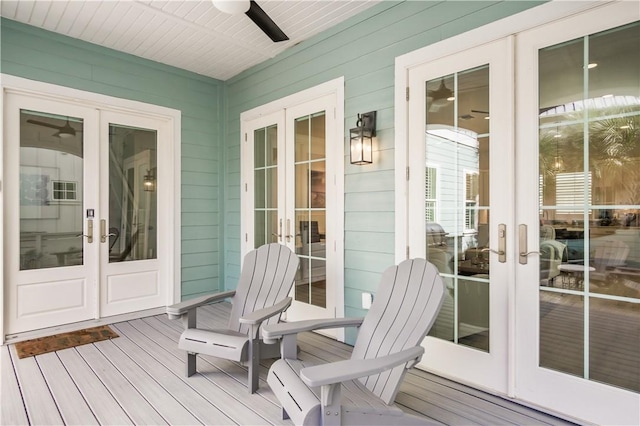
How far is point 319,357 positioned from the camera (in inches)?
120

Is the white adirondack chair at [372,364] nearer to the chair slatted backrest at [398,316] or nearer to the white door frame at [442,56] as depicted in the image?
the chair slatted backrest at [398,316]

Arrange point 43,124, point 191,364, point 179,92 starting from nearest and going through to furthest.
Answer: point 191,364
point 43,124
point 179,92

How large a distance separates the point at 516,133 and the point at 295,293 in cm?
270

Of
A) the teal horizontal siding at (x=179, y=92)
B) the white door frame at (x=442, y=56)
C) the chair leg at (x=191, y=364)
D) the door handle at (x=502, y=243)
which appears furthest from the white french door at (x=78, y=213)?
the door handle at (x=502, y=243)

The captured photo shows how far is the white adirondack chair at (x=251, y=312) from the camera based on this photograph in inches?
95.5

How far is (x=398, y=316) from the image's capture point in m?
2.16

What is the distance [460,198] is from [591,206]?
0.79 meters

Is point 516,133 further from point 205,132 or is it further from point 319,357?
point 205,132

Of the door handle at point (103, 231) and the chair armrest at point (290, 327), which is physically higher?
the door handle at point (103, 231)

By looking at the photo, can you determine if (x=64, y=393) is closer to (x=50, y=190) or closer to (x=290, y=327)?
(x=290, y=327)

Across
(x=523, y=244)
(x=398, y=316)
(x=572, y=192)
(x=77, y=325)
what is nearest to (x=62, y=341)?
(x=77, y=325)

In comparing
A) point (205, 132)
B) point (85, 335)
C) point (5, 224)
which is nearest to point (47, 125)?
point (5, 224)

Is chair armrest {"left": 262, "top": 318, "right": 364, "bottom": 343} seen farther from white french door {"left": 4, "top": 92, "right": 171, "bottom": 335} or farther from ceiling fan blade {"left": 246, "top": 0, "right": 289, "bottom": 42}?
white french door {"left": 4, "top": 92, "right": 171, "bottom": 335}

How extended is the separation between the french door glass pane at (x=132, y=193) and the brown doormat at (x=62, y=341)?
2.73ft
